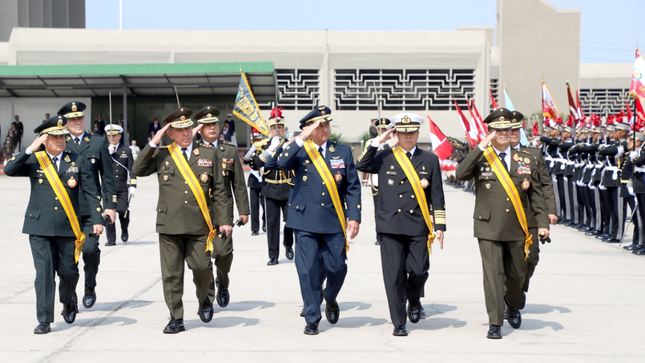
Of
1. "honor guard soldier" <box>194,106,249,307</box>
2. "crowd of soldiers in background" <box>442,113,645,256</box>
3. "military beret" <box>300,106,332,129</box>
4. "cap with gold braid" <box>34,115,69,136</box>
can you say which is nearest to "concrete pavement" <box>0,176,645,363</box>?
"honor guard soldier" <box>194,106,249,307</box>

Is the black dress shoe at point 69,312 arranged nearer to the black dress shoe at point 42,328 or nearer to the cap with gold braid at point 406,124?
the black dress shoe at point 42,328

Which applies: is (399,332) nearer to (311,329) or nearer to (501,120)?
(311,329)

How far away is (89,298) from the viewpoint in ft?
27.7

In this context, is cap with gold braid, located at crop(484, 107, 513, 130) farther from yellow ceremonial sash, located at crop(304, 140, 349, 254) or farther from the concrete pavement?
the concrete pavement

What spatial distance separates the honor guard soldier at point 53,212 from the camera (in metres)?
7.31

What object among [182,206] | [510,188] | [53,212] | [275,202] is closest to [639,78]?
[275,202]

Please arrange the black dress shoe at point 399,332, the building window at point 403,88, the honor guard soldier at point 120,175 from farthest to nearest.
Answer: the building window at point 403,88, the honor guard soldier at point 120,175, the black dress shoe at point 399,332

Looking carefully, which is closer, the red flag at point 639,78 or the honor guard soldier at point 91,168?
the honor guard soldier at point 91,168

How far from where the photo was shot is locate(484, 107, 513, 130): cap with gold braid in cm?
729

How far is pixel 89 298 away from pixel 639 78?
9127 mm

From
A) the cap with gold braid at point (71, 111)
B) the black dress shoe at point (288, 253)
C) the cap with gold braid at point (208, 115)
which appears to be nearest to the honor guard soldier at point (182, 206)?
the cap with gold braid at point (208, 115)

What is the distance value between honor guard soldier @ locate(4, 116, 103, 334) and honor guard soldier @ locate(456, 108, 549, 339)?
3.38 m

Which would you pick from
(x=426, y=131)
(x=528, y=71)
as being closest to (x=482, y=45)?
(x=426, y=131)

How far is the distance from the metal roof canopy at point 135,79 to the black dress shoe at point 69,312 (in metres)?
25.3
